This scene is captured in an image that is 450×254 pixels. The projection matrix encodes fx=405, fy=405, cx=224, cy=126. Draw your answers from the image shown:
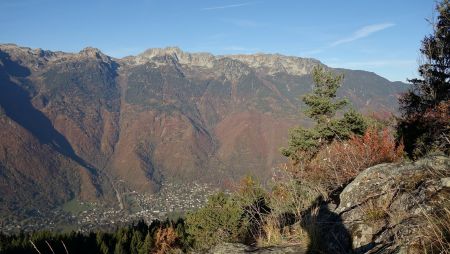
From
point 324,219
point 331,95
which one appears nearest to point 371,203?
point 324,219

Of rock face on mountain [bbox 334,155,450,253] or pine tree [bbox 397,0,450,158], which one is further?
pine tree [bbox 397,0,450,158]

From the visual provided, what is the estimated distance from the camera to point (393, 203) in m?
6.09

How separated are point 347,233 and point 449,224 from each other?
2.38m

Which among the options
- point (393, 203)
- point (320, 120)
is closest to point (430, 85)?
point (320, 120)

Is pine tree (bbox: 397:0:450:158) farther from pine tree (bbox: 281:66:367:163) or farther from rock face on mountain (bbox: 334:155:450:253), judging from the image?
rock face on mountain (bbox: 334:155:450:253)

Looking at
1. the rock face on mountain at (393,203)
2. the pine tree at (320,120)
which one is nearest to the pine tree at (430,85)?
the pine tree at (320,120)

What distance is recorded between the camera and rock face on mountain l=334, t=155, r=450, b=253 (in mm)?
4637

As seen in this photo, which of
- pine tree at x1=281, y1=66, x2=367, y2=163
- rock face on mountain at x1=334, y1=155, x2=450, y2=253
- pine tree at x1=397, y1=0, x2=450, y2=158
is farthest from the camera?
pine tree at x1=281, y1=66, x2=367, y2=163

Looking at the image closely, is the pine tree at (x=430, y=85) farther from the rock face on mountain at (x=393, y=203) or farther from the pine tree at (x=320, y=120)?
the rock face on mountain at (x=393, y=203)

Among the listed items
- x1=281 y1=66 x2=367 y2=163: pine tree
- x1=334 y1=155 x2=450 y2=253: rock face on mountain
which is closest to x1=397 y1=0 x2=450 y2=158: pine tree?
x1=281 y1=66 x2=367 y2=163: pine tree

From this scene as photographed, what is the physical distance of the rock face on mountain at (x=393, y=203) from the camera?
15.2 feet

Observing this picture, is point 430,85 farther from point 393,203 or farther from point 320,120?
point 393,203

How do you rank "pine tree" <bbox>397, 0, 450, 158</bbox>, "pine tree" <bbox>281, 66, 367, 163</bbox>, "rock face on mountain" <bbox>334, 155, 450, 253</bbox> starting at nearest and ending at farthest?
"rock face on mountain" <bbox>334, 155, 450, 253</bbox> < "pine tree" <bbox>397, 0, 450, 158</bbox> < "pine tree" <bbox>281, 66, 367, 163</bbox>

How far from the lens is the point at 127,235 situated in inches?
2918
